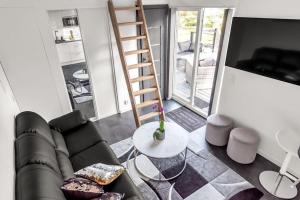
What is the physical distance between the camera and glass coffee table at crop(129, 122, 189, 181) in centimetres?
225

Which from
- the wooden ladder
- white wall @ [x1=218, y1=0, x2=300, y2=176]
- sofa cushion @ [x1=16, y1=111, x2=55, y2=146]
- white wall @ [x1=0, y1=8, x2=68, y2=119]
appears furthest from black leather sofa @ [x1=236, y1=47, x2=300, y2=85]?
white wall @ [x1=0, y1=8, x2=68, y2=119]

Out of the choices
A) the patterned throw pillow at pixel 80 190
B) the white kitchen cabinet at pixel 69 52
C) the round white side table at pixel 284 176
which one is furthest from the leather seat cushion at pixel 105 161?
the white kitchen cabinet at pixel 69 52

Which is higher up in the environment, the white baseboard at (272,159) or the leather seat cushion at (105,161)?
the leather seat cushion at (105,161)

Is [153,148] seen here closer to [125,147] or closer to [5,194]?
[125,147]

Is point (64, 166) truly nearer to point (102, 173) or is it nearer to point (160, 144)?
point (102, 173)

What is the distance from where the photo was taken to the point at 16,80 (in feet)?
8.96

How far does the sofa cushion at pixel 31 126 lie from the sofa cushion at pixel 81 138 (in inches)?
10.9

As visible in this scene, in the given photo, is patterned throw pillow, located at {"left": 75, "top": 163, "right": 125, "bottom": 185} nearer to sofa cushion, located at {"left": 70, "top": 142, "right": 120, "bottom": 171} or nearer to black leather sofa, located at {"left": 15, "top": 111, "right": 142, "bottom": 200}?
black leather sofa, located at {"left": 15, "top": 111, "right": 142, "bottom": 200}

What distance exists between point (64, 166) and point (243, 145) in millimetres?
2179

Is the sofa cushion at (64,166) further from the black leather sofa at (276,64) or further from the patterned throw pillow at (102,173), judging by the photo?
the black leather sofa at (276,64)

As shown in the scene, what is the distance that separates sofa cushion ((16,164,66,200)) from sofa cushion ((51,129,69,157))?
0.59 meters

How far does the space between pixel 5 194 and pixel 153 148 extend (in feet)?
4.80

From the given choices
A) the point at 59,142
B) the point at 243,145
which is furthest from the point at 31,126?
the point at 243,145

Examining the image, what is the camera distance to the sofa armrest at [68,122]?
2.61 metres
